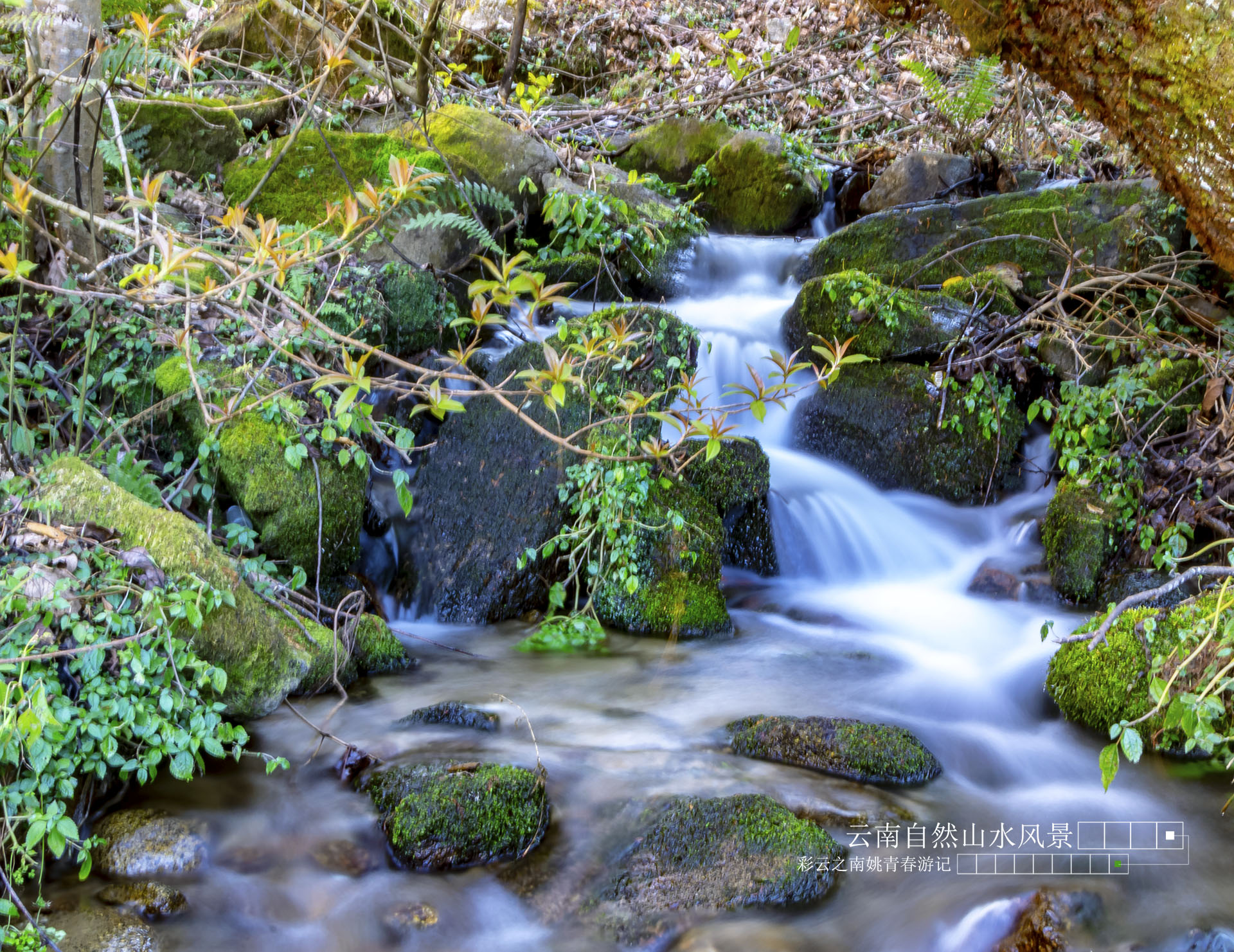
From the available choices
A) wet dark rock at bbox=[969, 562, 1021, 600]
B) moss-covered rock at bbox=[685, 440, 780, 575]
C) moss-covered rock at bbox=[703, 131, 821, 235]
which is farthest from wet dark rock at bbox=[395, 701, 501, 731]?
moss-covered rock at bbox=[703, 131, 821, 235]

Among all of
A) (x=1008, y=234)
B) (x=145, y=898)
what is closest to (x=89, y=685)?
(x=145, y=898)

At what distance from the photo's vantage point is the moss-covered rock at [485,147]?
267 inches

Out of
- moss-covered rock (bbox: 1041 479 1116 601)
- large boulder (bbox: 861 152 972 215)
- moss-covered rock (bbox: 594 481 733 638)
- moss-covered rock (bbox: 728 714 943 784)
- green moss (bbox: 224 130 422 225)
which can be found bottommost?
moss-covered rock (bbox: 728 714 943 784)

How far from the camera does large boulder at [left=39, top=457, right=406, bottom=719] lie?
3.37m

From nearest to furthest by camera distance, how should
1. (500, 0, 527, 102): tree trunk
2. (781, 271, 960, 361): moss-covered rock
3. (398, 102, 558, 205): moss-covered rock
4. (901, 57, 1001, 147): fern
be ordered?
(781, 271, 960, 361): moss-covered rock
(398, 102, 558, 205): moss-covered rock
(901, 57, 1001, 147): fern
(500, 0, 527, 102): tree trunk

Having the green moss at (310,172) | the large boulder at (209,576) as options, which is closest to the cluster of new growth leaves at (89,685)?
the large boulder at (209,576)

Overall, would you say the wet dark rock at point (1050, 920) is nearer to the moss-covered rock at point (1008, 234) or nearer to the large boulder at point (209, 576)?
the large boulder at point (209, 576)

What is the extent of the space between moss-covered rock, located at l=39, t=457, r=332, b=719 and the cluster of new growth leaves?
0.09 m

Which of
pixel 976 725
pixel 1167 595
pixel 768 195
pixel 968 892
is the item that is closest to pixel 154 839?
pixel 968 892

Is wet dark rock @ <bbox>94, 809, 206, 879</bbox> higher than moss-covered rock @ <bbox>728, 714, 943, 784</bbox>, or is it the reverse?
moss-covered rock @ <bbox>728, 714, 943, 784</bbox>

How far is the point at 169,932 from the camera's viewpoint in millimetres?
2650

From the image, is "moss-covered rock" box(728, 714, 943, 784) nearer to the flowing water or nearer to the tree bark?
the flowing water

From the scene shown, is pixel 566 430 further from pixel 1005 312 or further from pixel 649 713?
pixel 1005 312

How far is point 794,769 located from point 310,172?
17.7 feet
